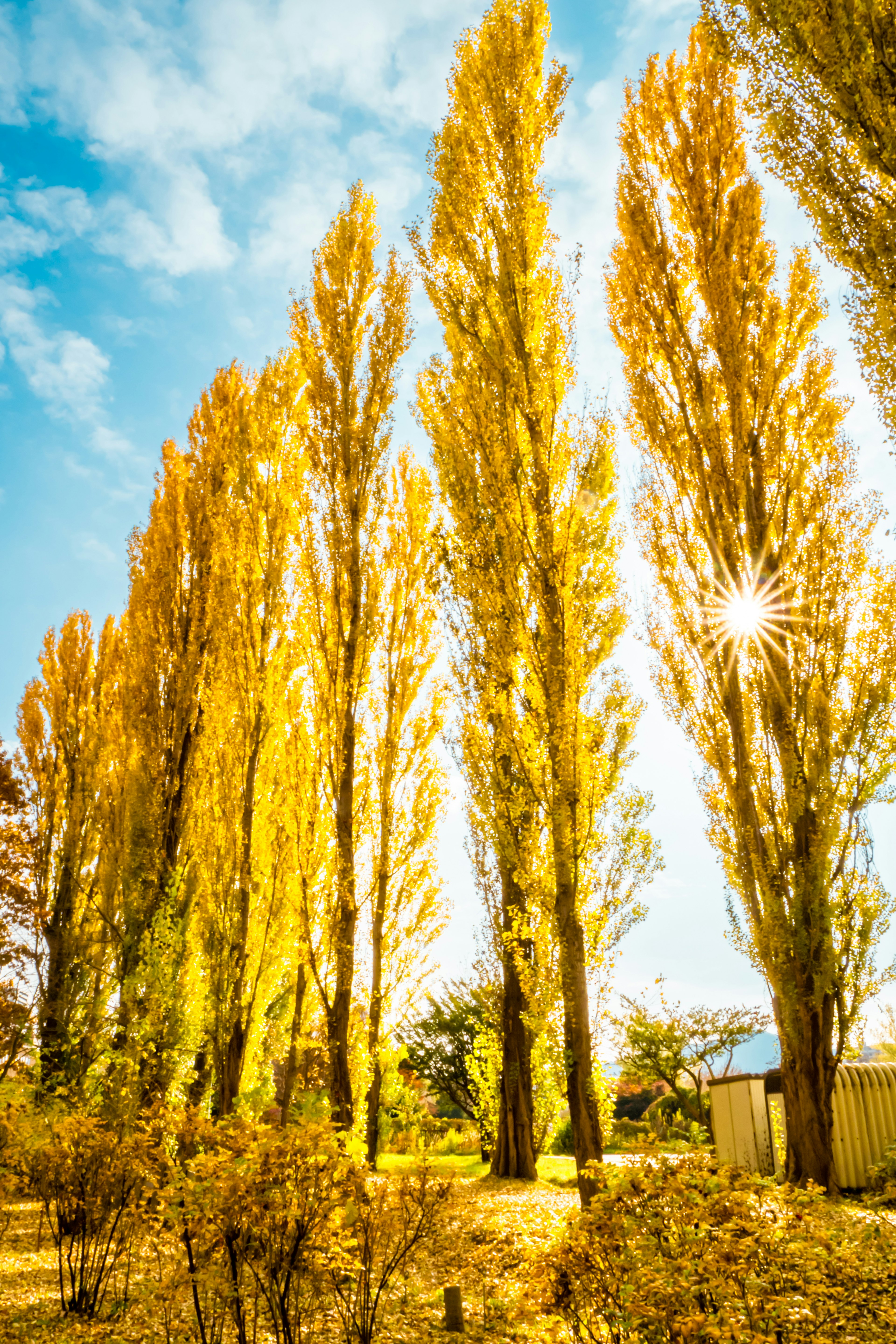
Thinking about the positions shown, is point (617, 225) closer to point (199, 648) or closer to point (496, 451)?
point (496, 451)

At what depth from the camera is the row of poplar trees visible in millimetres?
6906

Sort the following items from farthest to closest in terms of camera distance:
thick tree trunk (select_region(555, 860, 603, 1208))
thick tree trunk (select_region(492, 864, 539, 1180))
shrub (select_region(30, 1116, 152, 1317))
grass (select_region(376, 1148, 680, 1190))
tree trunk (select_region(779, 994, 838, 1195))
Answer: grass (select_region(376, 1148, 680, 1190)) → thick tree trunk (select_region(492, 864, 539, 1180)) → tree trunk (select_region(779, 994, 838, 1195)) → thick tree trunk (select_region(555, 860, 603, 1208)) → shrub (select_region(30, 1116, 152, 1317))

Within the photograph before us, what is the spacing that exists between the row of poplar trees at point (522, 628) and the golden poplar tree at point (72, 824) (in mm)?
2514

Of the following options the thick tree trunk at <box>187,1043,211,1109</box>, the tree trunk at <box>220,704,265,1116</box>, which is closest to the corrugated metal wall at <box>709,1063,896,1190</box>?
the tree trunk at <box>220,704,265,1116</box>

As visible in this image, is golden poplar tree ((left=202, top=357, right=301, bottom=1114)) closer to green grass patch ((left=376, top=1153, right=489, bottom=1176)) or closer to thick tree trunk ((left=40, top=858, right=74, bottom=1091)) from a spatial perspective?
green grass patch ((left=376, top=1153, right=489, bottom=1176))

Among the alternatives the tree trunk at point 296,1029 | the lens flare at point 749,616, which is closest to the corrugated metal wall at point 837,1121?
the lens flare at point 749,616

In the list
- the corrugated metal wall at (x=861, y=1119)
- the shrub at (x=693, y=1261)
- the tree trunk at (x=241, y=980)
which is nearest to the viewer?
the shrub at (x=693, y=1261)

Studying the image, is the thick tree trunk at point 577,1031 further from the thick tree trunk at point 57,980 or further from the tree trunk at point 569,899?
the thick tree trunk at point 57,980

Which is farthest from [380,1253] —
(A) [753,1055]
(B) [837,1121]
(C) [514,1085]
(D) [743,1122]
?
(A) [753,1055]

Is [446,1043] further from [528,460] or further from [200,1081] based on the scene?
[528,460]

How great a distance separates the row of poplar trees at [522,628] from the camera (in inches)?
272

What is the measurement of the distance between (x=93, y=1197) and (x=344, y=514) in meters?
7.63

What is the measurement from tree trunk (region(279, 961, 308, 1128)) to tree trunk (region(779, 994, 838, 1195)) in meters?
6.01

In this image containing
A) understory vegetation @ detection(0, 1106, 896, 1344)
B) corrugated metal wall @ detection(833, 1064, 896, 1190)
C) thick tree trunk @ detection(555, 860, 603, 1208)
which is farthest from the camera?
corrugated metal wall @ detection(833, 1064, 896, 1190)
